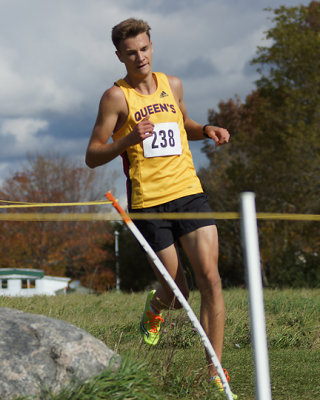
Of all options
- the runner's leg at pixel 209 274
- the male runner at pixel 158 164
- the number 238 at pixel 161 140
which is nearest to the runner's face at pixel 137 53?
the male runner at pixel 158 164

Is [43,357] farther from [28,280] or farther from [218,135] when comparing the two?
[28,280]

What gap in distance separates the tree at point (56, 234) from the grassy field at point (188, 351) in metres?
18.5

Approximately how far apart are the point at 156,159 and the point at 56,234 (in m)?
23.8

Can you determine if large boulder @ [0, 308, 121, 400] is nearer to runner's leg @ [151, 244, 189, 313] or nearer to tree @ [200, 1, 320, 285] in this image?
runner's leg @ [151, 244, 189, 313]

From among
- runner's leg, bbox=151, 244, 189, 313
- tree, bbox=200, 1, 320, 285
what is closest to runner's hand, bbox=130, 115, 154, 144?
runner's leg, bbox=151, 244, 189, 313

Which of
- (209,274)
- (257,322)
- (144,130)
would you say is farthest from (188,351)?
(257,322)

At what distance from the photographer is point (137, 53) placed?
139 inches

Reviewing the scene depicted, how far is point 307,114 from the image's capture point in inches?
731

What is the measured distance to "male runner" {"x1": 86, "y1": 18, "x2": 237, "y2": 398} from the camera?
342 centimetres

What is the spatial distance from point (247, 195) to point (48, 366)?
123 cm

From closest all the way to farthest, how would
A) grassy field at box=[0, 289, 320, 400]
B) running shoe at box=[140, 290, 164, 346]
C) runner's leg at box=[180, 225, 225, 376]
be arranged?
grassy field at box=[0, 289, 320, 400], runner's leg at box=[180, 225, 225, 376], running shoe at box=[140, 290, 164, 346]

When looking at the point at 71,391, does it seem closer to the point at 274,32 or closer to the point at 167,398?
the point at 167,398

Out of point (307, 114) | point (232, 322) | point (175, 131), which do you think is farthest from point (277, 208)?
point (175, 131)

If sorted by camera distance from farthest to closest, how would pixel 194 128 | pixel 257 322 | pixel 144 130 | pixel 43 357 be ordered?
1. pixel 194 128
2. pixel 144 130
3. pixel 43 357
4. pixel 257 322
